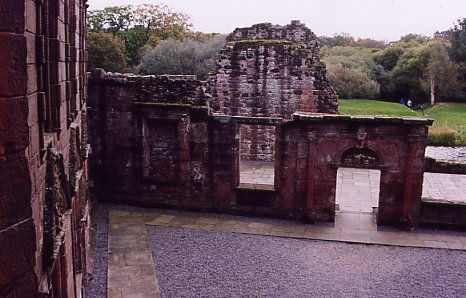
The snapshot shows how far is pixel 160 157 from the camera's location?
12.9 m

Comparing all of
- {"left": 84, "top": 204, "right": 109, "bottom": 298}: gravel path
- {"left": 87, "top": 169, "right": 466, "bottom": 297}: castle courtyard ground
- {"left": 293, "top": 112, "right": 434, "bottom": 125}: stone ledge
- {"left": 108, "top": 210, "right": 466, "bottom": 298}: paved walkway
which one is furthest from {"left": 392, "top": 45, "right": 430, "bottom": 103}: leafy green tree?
{"left": 84, "top": 204, "right": 109, "bottom": 298}: gravel path

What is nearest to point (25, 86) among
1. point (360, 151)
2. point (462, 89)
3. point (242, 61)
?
point (360, 151)

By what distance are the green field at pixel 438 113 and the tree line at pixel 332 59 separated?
77.8 inches

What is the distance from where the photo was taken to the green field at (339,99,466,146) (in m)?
23.0

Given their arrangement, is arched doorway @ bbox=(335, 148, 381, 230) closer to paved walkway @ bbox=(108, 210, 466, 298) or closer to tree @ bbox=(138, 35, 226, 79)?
paved walkway @ bbox=(108, 210, 466, 298)

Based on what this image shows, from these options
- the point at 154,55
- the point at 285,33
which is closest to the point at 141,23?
the point at 154,55

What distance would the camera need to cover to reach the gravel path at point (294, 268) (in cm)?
835

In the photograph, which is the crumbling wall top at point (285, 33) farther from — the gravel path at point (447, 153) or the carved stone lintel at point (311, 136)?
the gravel path at point (447, 153)

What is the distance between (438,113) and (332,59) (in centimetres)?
1112

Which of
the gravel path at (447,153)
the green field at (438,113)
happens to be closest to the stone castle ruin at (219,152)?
the gravel path at (447,153)

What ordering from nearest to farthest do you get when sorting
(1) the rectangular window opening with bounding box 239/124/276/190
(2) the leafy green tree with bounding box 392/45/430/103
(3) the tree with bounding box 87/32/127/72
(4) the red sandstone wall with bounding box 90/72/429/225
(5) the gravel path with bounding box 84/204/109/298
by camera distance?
(5) the gravel path with bounding box 84/204/109/298 → (4) the red sandstone wall with bounding box 90/72/429/225 → (1) the rectangular window opening with bounding box 239/124/276/190 → (3) the tree with bounding box 87/32/127/72 → (2) the leafy green tree with bounding box 392/45/430/103

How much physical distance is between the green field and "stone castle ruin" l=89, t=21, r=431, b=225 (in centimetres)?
1018

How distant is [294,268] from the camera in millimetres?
9242

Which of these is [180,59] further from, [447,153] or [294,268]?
[294,268]
